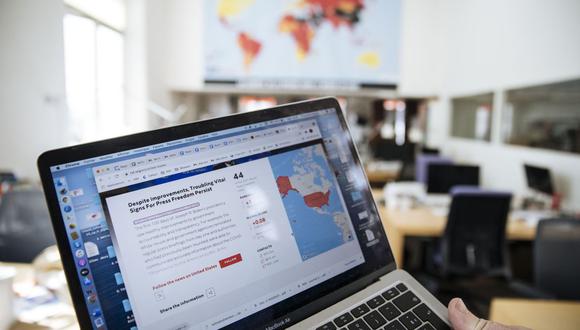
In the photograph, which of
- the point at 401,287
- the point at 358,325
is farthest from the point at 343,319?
the point at 401,287

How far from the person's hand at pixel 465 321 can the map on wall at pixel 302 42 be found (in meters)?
3.96

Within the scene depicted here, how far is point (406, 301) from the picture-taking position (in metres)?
0.62

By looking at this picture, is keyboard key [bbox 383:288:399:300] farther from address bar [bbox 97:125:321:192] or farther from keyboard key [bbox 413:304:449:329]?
address bar [bbox 97:125:321:192]

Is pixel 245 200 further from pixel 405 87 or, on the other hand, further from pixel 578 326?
pixel 405 87

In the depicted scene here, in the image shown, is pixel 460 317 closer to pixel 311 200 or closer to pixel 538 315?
pixel 311 200

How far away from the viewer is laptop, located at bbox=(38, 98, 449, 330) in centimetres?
49

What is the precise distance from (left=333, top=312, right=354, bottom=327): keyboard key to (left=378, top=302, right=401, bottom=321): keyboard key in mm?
56

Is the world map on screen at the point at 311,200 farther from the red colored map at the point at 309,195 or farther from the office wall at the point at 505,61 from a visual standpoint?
the office wall at the point at 505,61

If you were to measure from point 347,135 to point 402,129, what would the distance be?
585 cm

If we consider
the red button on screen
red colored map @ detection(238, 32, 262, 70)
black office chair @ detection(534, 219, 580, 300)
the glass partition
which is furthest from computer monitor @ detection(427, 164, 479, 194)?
the red button on screen

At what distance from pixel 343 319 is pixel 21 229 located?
1473 millimetres

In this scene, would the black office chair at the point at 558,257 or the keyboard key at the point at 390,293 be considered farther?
the black office chair at the point at 558,257

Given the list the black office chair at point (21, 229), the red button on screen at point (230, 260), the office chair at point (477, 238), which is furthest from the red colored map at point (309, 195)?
the office chair at point (477, 238)

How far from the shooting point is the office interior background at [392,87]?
837mm
